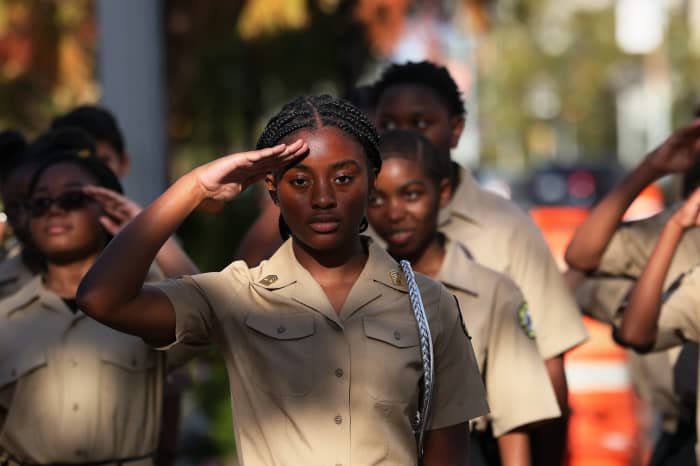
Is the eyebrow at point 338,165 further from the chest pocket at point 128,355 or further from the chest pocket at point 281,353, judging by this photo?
the chest pocket at point 128,355

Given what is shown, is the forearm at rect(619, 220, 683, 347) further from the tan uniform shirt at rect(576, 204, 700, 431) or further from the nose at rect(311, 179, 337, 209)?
the nose at rect(311, 179, 337, 209)

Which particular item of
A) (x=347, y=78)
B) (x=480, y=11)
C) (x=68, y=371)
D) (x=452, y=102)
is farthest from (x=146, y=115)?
(x=480, y=11)

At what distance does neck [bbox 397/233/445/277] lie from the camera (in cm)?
531

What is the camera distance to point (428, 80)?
6.18 meters

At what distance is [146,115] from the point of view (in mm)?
8133

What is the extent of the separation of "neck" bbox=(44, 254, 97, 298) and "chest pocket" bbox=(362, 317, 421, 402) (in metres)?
1.63

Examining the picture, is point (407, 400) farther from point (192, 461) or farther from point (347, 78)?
point (347, 78)

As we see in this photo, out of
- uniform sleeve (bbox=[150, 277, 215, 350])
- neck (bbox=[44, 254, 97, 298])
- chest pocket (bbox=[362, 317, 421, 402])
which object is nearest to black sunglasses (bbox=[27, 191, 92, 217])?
neck (bbox=[44, 254, 97, 298])

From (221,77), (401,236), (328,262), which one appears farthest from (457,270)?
(221,77)

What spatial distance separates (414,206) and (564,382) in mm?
998

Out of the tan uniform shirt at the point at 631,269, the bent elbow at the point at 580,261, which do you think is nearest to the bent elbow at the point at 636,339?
the tan uniform shirt at the point at 631,269

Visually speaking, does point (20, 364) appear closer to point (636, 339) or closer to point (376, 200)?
point (376, 200)

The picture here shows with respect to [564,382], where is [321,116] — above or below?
above

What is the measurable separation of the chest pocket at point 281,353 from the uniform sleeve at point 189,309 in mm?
110
